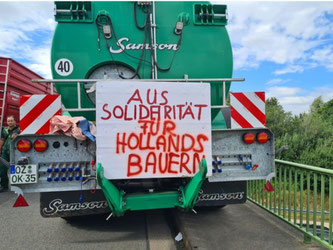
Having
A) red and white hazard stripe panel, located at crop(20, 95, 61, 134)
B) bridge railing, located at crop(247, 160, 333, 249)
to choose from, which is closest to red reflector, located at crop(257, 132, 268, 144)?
bridge railing, located at crop(247, 160, 333, 249)

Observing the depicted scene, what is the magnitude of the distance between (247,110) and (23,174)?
241 cm

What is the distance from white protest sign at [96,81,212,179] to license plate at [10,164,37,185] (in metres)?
0.64

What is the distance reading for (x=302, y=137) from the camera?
1080 centimetres

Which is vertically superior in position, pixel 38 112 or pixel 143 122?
pixel 38 112

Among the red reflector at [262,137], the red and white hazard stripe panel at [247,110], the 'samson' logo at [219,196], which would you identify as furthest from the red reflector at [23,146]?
the red reflector at [262,137]

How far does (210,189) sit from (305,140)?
9.47 metres

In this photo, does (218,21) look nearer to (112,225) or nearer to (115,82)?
(115,82)

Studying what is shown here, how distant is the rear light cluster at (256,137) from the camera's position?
270 cm

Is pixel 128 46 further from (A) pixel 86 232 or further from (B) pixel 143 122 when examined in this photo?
(A) pixel 86 232

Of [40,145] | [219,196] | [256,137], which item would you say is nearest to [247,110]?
[256,137]

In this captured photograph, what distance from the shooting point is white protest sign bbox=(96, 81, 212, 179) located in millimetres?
2402

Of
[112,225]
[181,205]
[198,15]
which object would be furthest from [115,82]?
[112,225]

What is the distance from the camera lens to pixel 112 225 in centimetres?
353

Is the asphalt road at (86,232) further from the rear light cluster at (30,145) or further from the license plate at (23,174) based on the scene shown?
the rear light cluster at (30,145)
